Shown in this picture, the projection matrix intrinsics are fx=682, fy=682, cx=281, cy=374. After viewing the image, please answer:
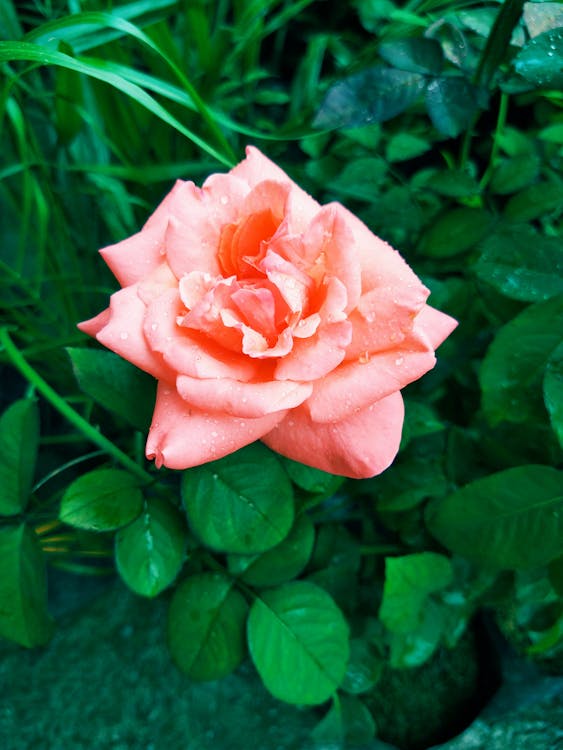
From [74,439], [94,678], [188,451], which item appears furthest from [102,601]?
[188,451]

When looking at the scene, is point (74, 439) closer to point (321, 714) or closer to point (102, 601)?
point (102, 601)

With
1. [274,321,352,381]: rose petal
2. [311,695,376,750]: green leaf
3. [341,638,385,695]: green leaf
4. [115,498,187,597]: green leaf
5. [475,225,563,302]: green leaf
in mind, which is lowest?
[311,695,376,750]: green leaf

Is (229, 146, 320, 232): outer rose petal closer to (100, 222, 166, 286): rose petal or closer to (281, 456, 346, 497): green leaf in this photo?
(100, 222, 166, 286): rose petal

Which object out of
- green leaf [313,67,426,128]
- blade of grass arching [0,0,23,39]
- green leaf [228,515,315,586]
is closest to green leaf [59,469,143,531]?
green leaf [228,515,315,586]

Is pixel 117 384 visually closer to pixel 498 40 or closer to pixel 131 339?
pixel 131 339

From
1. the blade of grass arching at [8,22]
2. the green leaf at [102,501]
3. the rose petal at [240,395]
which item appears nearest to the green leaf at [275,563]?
the green leaf at [102,501]

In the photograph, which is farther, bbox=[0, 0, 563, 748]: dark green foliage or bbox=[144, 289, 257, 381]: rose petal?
bbox=[0, 0, 563, 748]: dark green foliage
